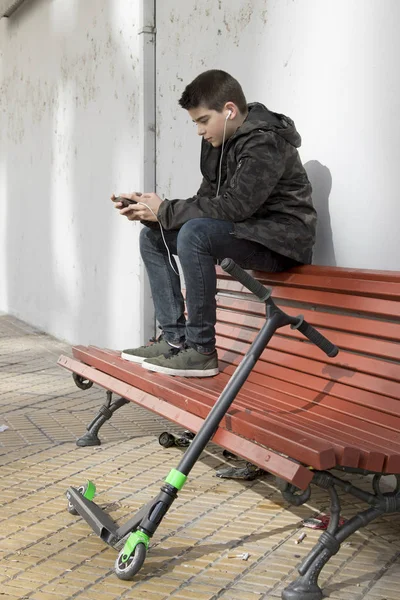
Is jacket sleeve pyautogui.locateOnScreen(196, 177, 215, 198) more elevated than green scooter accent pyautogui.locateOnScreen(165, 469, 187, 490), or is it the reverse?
jacket sleeve pyautogui.locateOnScreen(196, 177, 215, 198)

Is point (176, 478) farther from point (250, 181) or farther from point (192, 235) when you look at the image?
point (250, 181)

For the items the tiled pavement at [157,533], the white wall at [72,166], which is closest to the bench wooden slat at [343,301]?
the tiled pavement at [157,533]

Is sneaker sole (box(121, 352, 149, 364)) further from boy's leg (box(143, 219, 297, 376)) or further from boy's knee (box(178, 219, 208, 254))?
boy's knee (box(178, 219, 208, 254))

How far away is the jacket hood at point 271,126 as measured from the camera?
3.96 meters

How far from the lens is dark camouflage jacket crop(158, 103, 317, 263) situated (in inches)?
153

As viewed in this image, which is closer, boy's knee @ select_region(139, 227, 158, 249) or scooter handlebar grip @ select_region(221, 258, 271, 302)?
scooter handlebar grip @ select_region(221, 258, 271, 302)

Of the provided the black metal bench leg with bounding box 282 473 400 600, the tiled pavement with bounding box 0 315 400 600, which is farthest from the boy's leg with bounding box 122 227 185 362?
the black metal bench leg with bounding box 282 473 400 600

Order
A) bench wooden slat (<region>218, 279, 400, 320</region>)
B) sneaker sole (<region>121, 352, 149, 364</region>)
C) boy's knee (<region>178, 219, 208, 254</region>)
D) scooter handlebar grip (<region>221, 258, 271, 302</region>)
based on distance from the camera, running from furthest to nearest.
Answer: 1. sneaker sole (<region>121, 352, 149, 364</region>)
2. boy's knee (<region>178, 219, 208, 254</region>)
3. bench wooden slat (<region>218, 279, 400, 320</region>)
4. scooter handlebar grip (<region>221, 258, 271, 302</region>)

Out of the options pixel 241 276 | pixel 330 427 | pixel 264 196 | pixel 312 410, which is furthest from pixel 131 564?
pixel 264 196

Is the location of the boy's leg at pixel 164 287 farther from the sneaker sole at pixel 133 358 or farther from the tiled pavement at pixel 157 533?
the tiled pavement at pixel 157 533

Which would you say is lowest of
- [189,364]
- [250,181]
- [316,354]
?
[189,364]

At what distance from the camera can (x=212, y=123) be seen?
407 centimetres

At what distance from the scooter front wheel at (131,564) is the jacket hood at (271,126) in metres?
1.86

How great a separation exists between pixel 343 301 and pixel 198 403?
717 millimetres
